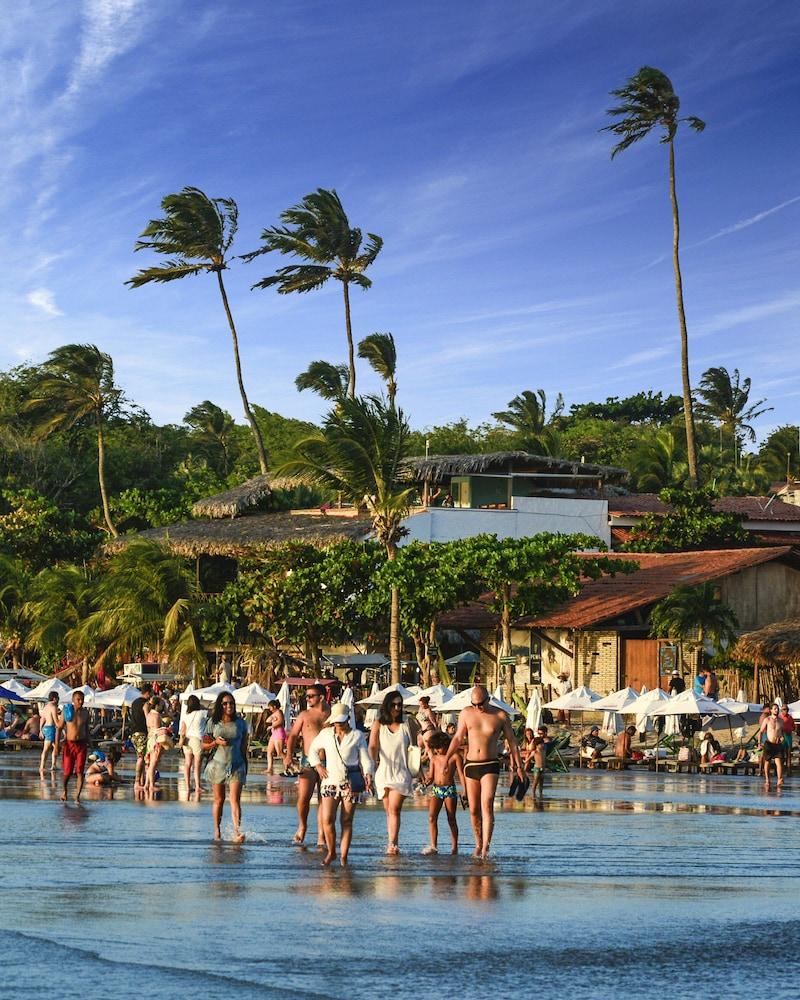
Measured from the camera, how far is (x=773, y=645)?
1528 inches

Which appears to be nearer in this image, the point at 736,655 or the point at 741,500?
the point at 736,655

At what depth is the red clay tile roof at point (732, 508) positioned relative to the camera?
195 feet

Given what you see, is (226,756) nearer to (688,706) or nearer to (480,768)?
(480,768)

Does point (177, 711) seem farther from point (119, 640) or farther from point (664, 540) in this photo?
point (664, 540)

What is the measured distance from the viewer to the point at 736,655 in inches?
1581

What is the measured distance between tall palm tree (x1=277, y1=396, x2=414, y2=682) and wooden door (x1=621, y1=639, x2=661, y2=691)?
6.81 m

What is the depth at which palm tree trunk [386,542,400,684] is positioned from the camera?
40594 millimetres

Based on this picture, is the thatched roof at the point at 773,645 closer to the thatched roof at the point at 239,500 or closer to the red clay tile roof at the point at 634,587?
the red clay tile roof at the point at 634,587

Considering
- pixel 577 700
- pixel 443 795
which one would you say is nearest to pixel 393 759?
pixel 443 795

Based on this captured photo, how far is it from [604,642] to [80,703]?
23.2 meters

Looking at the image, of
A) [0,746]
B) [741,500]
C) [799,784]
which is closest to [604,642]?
[799,784]

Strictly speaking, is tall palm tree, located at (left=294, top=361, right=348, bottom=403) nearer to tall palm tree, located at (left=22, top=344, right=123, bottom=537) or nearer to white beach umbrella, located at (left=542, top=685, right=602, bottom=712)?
tall palm tree, located at (left=22, top=344, right=123, bottom=537)

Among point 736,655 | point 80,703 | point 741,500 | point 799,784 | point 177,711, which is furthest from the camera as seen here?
point 741,500

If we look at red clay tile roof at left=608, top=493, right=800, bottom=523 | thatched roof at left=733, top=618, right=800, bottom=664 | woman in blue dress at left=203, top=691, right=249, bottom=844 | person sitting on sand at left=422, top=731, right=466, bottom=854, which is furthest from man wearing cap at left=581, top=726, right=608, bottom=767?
red clay tile roof at left=608, top=493, right=800, bottom=523
